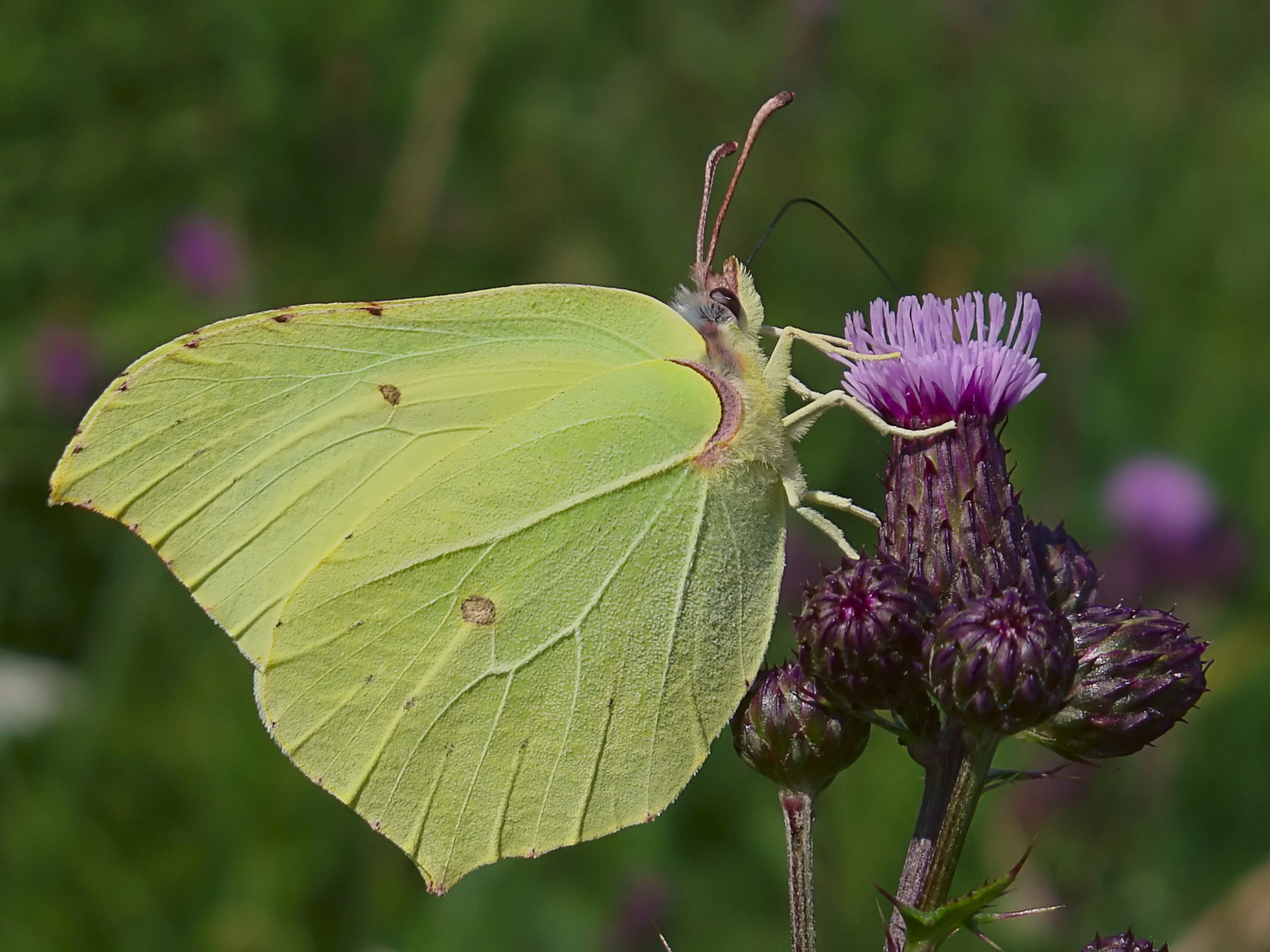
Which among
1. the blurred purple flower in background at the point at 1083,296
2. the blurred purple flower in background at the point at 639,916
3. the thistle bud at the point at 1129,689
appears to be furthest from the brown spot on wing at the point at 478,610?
the blurred purple flower in background at the point at 1083,296

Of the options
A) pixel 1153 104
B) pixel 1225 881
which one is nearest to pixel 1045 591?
pixel 1225 881

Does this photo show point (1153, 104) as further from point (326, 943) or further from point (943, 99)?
point (326, 943)

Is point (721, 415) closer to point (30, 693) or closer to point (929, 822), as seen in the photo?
point (929, 822)

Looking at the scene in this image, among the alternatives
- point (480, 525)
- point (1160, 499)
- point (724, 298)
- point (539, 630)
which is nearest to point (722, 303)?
point (724, 298)

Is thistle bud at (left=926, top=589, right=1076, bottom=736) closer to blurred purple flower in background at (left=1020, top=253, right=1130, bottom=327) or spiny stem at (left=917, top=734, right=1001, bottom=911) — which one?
spiny stem at (left=917, top=734, right=1001, bottom=911)

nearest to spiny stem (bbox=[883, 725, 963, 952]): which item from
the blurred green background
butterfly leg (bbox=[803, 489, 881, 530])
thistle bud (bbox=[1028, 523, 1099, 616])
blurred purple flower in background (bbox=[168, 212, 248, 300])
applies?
thistle bud (bbox=[1028, 523, 1099, 616])

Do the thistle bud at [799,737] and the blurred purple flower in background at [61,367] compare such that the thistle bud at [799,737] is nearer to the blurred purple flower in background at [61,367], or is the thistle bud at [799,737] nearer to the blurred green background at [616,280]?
the blurred green background at [616,280]
